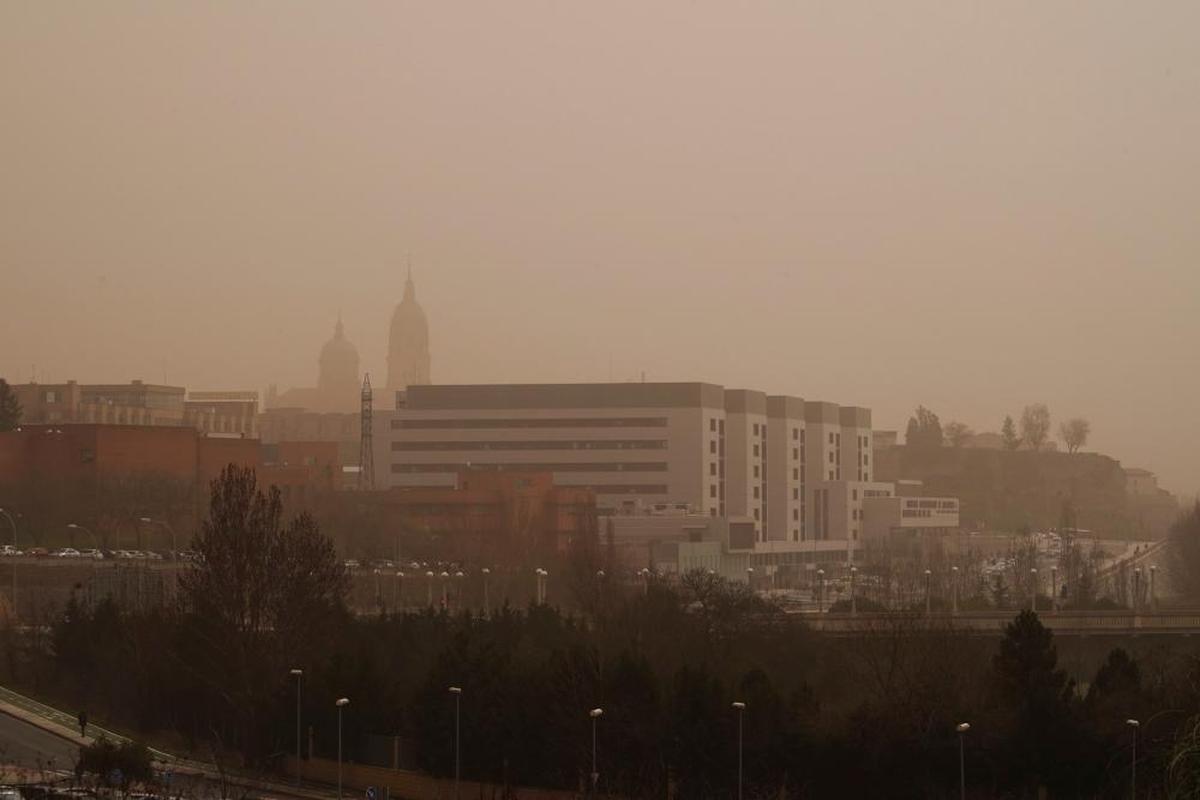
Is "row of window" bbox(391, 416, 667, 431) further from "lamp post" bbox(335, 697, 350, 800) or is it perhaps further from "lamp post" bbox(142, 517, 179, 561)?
"lamp post" bbox(335, 697, 350, 800)

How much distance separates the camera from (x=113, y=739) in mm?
40812

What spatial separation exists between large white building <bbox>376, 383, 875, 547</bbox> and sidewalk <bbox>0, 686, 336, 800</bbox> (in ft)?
192

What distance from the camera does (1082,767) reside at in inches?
1312

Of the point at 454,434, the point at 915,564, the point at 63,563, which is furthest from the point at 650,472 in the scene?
the point at 63,563

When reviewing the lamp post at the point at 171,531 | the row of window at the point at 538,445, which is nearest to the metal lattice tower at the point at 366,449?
the row of window at the point at 538,445

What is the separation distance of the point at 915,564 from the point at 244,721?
55.6 metres

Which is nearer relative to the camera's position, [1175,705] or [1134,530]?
[1175,705]

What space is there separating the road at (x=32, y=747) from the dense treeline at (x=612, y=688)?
2.68 m

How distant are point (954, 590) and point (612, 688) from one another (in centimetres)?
3900

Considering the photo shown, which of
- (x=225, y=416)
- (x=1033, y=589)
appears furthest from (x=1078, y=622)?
(x=225, y=416)

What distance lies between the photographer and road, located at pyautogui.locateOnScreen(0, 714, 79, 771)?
123 feet

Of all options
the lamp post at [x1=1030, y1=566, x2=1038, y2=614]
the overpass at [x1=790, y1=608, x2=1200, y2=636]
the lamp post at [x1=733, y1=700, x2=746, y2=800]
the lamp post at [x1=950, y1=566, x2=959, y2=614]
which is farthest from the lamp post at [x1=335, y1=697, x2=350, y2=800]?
→ the lamp post at [x1=1030, y1=566, x2=1038, y2=614]

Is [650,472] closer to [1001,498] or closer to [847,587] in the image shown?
[847,587]

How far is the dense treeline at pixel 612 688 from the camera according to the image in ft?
111
